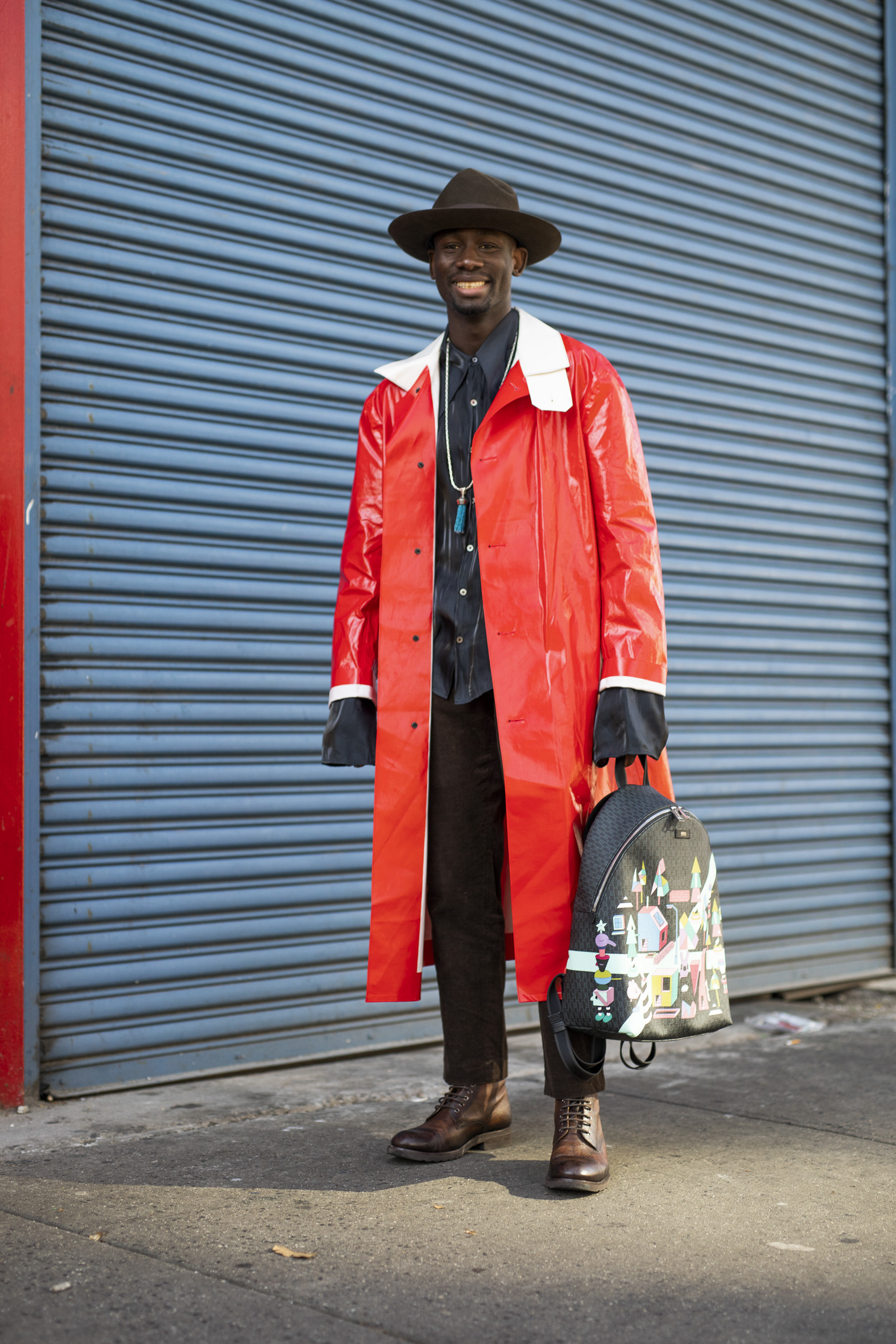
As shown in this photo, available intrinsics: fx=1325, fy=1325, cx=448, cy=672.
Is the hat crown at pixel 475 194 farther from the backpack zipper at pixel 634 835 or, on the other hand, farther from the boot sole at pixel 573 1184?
the boot sole at pixel 573 1184

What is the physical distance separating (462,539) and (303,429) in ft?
4.46

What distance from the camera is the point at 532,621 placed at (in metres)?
3.12

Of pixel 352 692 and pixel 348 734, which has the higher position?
pixel 352 692

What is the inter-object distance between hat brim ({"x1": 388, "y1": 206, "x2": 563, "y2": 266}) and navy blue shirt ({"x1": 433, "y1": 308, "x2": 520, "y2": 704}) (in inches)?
7.5

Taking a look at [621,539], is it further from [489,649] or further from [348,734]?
[348,734]

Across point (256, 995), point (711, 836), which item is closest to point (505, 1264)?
point (256, 995)

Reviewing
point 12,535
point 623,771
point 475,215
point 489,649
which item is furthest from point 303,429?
point 623,771

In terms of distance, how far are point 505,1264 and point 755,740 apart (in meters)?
3.72

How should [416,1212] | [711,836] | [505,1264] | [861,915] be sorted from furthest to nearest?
[861,915], [711,836], [416,1212], [505,1264]

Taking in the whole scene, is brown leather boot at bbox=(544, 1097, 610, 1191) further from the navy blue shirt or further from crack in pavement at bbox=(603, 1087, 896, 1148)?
the navy blue shirt

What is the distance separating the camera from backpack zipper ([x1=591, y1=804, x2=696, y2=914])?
9.44ft

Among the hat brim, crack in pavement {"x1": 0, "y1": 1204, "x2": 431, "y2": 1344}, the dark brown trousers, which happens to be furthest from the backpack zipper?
the hat brim

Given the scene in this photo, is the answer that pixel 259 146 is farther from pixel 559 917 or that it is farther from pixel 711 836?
pixel 711 836

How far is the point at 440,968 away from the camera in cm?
334
